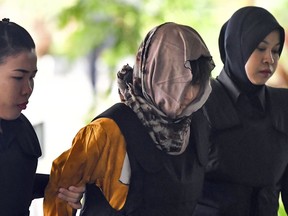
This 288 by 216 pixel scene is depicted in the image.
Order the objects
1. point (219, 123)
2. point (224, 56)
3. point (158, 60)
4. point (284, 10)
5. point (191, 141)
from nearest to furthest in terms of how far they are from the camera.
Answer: point (158, 60) → point (191, 141) → point (219, 123) → point (224, 56) → point (284, 10)

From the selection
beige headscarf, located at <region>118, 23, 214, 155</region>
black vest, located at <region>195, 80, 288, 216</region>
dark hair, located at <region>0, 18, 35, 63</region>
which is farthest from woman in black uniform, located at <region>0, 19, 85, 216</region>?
black vest, located at <region>195, 80, 288, 216</region>

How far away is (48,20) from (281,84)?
1089mm

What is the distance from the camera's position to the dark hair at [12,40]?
57.7 inches

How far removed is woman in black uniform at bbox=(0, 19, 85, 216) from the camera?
4.81 ft

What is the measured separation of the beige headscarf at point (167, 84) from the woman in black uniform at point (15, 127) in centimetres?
23

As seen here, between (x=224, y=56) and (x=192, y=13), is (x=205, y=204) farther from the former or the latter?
(x=192, y=13)

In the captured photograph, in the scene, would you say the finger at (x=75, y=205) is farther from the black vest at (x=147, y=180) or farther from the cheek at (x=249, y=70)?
the cheek at (x=249, y=70)

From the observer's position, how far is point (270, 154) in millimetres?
1790

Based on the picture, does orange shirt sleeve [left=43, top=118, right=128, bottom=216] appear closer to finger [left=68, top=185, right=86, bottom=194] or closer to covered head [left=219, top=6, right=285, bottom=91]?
finger [left=68, top=185, right=86, bottom=194]

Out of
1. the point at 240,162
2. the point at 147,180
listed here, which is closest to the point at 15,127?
the point at 147,180

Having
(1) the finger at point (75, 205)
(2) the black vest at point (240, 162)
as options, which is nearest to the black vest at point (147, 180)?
(1) the finger at point (75, 205)

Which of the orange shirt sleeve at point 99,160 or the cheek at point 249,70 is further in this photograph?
the cheek at point 249,70

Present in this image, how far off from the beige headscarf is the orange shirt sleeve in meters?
0.09

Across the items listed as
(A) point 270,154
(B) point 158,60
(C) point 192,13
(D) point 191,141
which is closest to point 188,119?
(D) point 191,141
